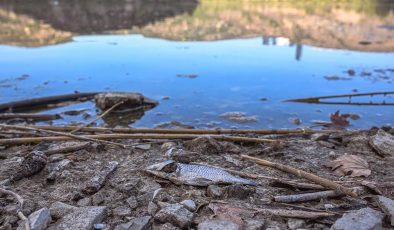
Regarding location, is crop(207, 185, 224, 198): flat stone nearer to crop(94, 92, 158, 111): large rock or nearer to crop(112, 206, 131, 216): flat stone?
crop(112, 206, 131, 216): flat stone

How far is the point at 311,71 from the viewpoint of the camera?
31.9 feet

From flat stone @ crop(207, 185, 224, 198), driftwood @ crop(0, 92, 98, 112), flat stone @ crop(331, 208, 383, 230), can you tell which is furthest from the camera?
driftwood @ crop(0, 92, 98, 112)

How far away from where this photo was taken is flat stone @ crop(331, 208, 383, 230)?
248 centimetres

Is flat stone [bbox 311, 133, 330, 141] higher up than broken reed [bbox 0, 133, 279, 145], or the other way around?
broken reed [bbox 0, 133, 279, 145]

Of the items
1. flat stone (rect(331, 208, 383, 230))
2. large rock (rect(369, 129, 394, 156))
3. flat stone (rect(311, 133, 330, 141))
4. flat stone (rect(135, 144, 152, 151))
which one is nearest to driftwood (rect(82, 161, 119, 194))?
flat stone (rect(135, 144, 152, 151))

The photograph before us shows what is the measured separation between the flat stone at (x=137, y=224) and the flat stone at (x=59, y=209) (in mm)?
436

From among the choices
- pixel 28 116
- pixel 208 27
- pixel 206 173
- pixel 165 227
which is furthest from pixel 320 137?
pixel 208 27

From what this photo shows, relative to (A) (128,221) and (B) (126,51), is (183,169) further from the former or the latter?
(B) (126,51)

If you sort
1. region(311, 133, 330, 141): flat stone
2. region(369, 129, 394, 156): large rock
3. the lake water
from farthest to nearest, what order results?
1. the lake water
2. region(311, 133, 330, 141): flat stone
3. region(369, 129, 394, 156): large rock

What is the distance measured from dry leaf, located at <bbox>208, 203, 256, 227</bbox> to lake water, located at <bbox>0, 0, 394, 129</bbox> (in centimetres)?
332

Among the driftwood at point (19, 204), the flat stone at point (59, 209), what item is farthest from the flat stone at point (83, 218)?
the driftwood at point (19, 204)

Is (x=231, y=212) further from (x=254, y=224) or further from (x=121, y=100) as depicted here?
(x=121, y=100)

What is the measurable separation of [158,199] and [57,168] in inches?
43.9

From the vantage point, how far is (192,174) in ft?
11.1
